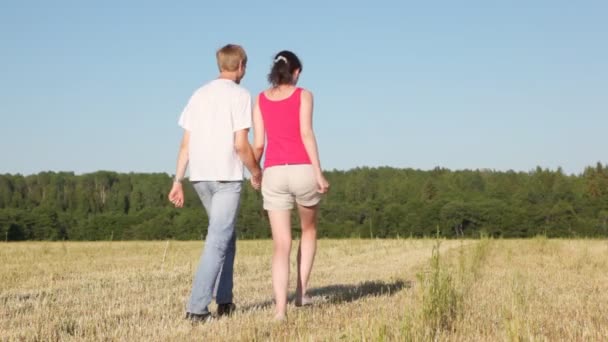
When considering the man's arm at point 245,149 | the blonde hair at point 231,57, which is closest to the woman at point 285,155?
Result: the man's arm at point 245,149

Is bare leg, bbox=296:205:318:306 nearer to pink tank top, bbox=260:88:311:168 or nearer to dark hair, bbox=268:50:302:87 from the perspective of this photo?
pink tank top, bbox=260:88:311:168

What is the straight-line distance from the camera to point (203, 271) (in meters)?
6.42

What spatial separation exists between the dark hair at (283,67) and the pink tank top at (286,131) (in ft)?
0.53

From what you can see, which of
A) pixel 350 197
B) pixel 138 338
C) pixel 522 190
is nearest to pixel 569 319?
pixel 138 338

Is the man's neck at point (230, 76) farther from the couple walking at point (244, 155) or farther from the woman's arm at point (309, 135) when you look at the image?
the woman's arm at point (309, 135)

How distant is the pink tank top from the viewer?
6328mm

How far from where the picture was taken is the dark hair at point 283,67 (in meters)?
6.43

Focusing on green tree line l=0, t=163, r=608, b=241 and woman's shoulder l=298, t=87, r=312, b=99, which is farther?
green tree line l=0, t=163, r=608, b=241

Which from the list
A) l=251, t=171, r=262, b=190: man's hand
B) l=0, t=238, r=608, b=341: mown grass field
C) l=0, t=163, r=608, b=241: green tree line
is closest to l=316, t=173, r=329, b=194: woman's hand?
l=251, t=171, r=262, b=190: man's hand

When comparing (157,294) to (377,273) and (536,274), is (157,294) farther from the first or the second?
(536,274)

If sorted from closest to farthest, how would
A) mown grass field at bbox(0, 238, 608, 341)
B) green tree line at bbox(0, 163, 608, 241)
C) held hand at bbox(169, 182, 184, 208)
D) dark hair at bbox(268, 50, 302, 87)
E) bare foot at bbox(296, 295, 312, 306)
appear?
mown grass field at bbox(0, 238, 608, 341), dark hair at bbox(268, 50, 302, 87), held hand at bbox(169, 182, 184, 208), bare foot at bbox(296, 295, 312, 306), green tree line at bbox(0, 163, 608, 241)

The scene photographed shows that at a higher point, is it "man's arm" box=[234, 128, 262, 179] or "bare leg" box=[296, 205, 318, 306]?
"man's arm" box=[234, 128, 262, 179]

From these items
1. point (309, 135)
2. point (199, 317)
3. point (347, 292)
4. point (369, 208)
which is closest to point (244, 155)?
point (309, 135)

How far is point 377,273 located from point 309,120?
21.1ft
